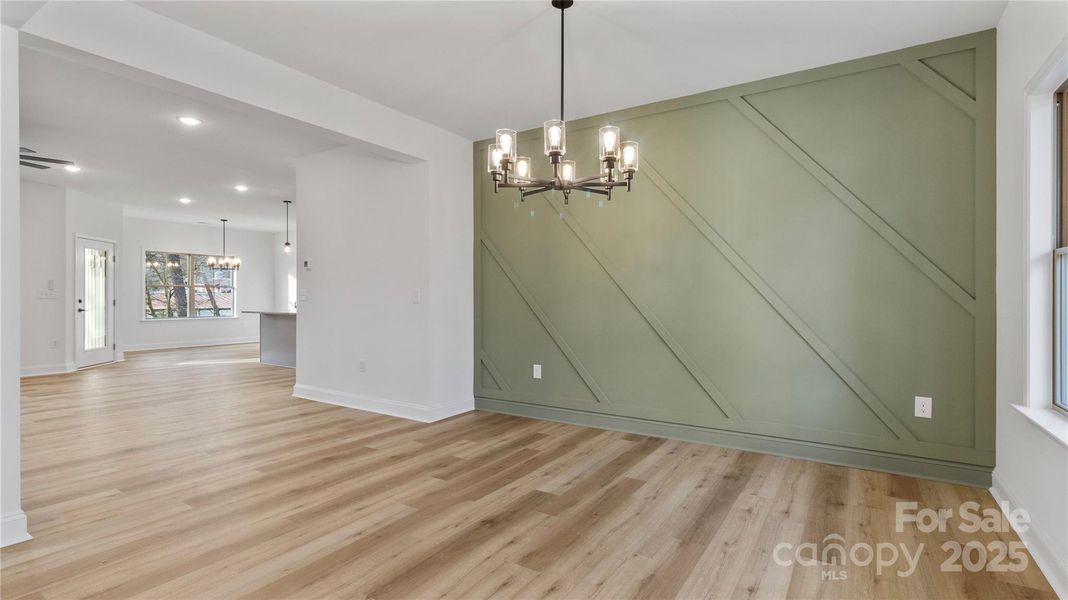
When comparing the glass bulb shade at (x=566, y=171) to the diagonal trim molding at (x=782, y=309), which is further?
the diagonal trim molding at (x=782, y=309)

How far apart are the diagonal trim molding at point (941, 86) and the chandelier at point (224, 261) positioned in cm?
1164

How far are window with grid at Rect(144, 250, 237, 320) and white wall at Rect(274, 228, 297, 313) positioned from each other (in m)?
0.91

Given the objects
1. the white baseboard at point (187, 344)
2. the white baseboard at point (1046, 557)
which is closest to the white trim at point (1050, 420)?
the white baseboard at point (1046, 557)

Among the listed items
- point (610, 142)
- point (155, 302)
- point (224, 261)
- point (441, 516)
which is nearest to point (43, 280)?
point (155, 302)

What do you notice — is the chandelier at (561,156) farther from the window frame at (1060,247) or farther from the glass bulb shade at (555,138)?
the window frame at (1060,247)

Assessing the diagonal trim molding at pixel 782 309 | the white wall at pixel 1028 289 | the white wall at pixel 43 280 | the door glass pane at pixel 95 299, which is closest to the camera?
the white wall at pixel 1028 289

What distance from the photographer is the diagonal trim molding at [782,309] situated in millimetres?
3225

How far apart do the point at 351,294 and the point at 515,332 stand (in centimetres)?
173

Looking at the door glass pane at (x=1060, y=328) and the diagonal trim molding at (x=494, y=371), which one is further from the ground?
the door glass pane at (x=1060, y=328)

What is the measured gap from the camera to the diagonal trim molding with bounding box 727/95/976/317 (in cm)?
302

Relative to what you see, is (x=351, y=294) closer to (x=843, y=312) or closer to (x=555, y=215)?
(x=555, y=215)

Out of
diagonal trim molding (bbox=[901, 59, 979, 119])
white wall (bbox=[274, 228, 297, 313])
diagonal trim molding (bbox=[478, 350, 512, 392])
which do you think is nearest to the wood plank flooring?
diagonal trim molding (bbox=[478, 350, 512, 392])

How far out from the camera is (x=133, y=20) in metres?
2.63

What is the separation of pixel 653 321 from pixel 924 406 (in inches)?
69.9
